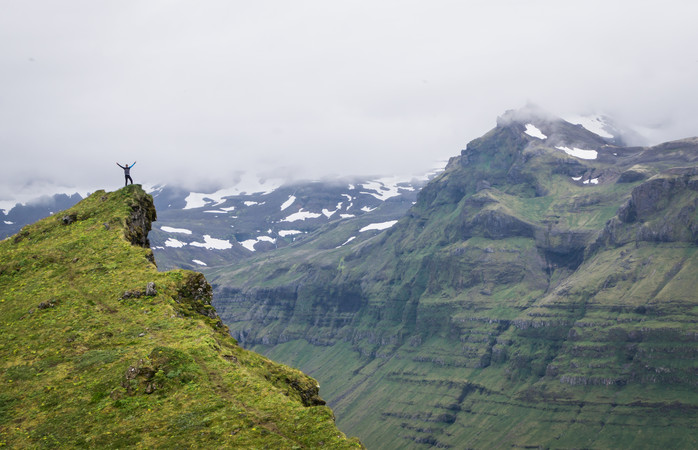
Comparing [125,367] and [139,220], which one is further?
[139,220]

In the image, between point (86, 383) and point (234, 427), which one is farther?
point (86, 383)

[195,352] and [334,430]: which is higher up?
[195,352]

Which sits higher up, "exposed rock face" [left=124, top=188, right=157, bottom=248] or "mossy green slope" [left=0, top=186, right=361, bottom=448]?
"exposed rock face" [left=124, top=188, right=157, bottom=248]

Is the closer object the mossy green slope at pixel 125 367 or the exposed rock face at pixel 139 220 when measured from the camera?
the mossy green slope at pixel 125 367

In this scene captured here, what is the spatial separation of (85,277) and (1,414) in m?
17.3

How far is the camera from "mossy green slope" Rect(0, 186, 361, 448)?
118 feet

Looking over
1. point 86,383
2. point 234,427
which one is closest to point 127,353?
point 86,383

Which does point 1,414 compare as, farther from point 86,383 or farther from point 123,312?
point 123,312

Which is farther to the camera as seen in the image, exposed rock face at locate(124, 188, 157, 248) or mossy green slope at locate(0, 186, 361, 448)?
exposed rock face at locate(124, 188, 157, 248)

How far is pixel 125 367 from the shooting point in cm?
4125

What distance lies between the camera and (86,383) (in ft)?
133

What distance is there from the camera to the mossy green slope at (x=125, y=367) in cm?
3606

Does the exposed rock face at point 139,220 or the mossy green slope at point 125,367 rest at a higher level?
the exposed rock face at point 139,220

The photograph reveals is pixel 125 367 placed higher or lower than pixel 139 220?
lower
